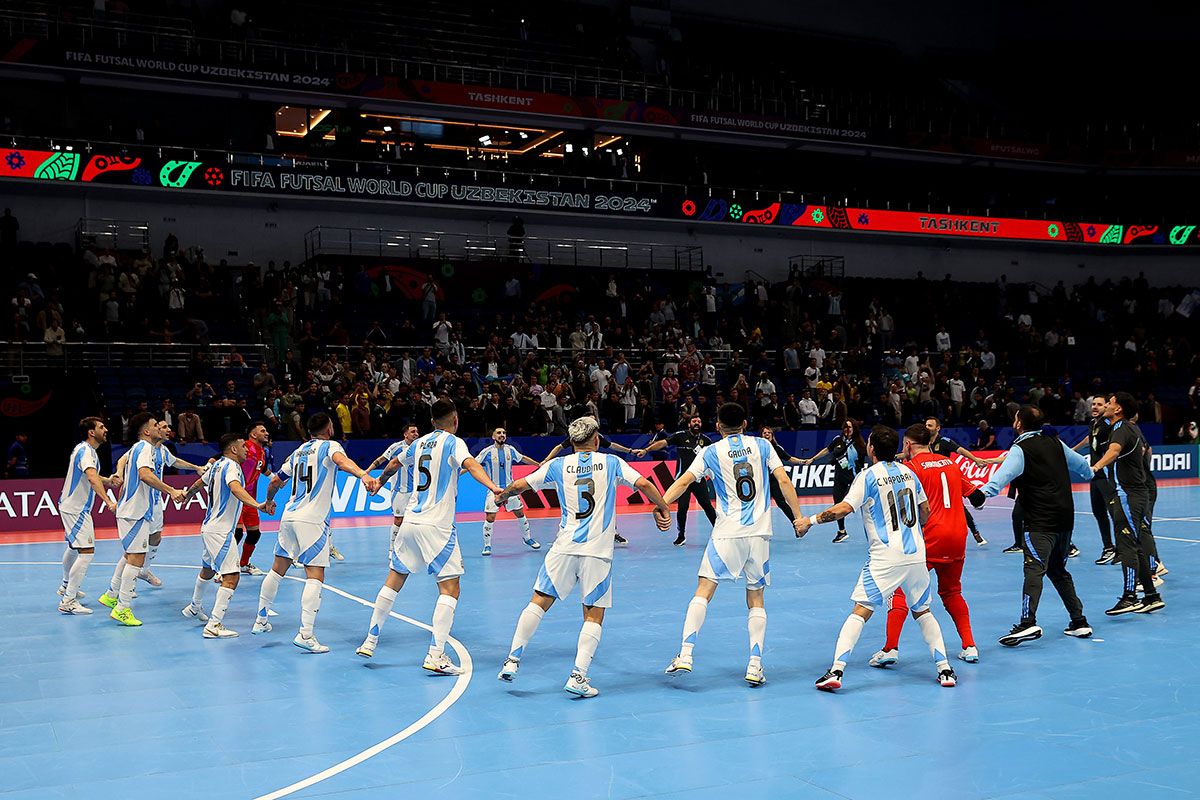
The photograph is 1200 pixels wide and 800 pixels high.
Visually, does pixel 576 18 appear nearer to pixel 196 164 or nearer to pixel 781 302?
pixel 781 302

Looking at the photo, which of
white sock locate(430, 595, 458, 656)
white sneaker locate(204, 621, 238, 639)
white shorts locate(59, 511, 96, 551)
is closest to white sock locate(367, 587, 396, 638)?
white sock locate(430, 595, 458, 656)

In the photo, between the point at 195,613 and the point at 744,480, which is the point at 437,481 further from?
the point at 195,613

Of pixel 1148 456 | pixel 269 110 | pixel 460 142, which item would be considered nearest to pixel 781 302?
pixel 460 142

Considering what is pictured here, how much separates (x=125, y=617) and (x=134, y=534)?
3.13 feet

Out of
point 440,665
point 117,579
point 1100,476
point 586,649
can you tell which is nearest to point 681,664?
point 586,649

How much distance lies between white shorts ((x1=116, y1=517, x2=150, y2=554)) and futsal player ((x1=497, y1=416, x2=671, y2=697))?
5.48m

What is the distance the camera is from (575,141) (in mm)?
43969

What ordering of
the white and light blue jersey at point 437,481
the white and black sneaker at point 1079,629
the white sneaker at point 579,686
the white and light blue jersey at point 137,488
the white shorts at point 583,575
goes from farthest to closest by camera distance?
the white and light blue jersey at point 137,488, the white and black sneaker at point 1079,629, the white and light blue jersey at point 437,481, the white shorts at point 583,575, the white sneaker at point 579,686

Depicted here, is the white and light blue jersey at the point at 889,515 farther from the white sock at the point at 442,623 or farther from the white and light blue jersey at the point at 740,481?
the white sock at the point at 442,623

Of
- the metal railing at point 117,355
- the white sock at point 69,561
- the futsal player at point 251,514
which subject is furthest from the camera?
the metal railing at point 117,355

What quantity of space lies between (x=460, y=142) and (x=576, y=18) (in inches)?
316

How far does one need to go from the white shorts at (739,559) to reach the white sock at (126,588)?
696 centimetres

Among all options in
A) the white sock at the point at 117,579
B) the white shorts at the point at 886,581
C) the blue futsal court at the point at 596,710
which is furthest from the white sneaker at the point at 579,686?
the white sock at the point at 117,579

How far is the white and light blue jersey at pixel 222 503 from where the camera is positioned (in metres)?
12.1
